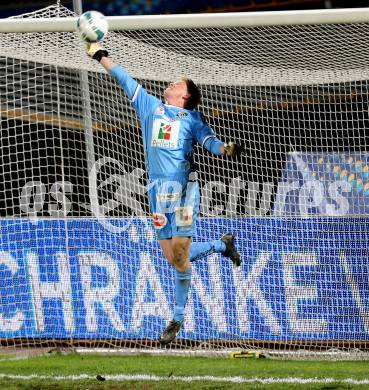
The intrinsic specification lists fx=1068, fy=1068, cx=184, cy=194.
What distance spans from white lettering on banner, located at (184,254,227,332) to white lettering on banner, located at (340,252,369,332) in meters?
1.40

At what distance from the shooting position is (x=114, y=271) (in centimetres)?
1234

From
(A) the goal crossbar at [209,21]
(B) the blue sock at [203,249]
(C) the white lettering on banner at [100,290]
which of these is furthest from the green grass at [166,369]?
(A) the goal crossbar at [209,21]

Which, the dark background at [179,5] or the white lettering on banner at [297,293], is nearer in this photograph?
the white lettering on banner at [297,293]

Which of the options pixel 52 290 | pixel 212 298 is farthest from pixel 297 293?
pixel 52 290

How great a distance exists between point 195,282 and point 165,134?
130 inches

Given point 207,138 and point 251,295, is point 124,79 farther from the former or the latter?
point 251,295

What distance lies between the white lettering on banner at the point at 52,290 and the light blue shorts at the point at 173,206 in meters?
3.31

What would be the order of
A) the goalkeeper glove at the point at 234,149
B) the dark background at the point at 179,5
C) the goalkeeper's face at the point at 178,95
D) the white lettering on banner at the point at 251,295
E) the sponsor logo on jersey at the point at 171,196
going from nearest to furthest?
the goalkeeper glove at the point at 234,149
the sponsor logo on jersey at the point at 171,196
the goalkeeper's face at the point at 178,95
the white lettering on banner at the point at 251,295
the dark background at the point at 179,5

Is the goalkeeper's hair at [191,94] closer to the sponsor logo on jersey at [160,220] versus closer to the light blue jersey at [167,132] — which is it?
the light blue jersey at [167,132]

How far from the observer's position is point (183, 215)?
30.6 feet

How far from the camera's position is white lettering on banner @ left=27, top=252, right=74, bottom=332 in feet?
40.9

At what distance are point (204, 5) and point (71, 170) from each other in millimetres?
8541

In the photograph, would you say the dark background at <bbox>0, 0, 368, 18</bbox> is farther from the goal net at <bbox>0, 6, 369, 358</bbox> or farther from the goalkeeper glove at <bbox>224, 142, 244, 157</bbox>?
the goalkeeper glove at <bbox>224, 142, 244, 157</bbox>

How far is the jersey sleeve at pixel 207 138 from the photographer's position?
9031 millimetres
